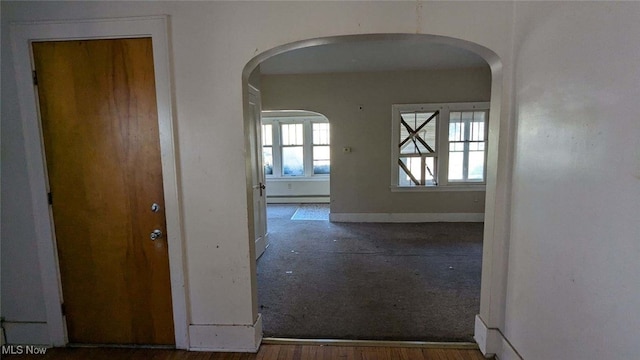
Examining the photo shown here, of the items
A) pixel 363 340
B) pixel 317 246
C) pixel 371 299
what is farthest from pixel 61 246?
pixel 317 246

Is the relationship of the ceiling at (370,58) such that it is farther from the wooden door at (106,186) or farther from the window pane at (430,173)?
the wooden door at (106,186)

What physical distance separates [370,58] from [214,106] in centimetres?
312

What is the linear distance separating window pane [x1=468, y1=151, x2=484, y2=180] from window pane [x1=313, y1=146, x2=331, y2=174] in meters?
3.41

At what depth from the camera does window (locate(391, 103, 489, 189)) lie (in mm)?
5148

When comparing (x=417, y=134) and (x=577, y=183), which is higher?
(x=417, y=134)

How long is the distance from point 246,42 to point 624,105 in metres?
1.80

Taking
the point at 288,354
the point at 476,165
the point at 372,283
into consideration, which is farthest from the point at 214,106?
the point at 476,165

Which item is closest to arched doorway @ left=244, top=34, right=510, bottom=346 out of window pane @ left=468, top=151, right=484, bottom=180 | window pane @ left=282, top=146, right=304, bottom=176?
window pane @ left=468, top=151, right=484, bottom=180

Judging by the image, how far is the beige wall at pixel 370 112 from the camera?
16.7 ft

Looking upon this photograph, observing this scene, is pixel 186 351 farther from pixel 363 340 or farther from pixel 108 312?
pixel 363 340

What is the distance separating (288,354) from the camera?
204 cm

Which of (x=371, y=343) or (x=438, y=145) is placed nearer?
(x=371, y=343)

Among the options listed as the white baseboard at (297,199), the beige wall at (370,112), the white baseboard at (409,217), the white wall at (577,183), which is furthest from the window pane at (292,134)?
the white wall at (577,183)

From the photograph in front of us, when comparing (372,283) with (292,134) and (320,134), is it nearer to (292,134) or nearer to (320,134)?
(320,134)
